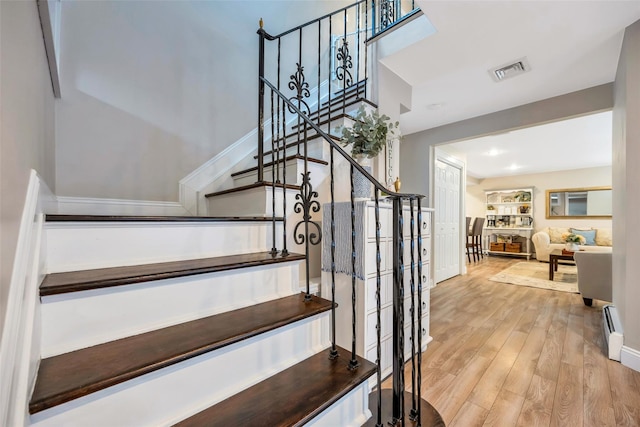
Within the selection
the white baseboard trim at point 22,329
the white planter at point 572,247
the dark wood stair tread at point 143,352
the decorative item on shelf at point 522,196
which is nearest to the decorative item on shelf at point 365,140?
the dark wood stair tread at point 143,352

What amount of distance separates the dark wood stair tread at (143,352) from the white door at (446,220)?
3637 millimetres

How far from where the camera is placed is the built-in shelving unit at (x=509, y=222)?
7242 millimetres

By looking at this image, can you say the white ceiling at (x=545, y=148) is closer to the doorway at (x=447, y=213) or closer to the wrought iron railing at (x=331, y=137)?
the doorway at (x=447, y=213)

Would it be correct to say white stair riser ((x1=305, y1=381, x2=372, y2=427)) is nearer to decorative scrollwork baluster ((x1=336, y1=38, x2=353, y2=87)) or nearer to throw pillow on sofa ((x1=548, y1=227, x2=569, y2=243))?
decorative scrollwork baluster ((x1=336, y1=38, x2=353, y2=87))

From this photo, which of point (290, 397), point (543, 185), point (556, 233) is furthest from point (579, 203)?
point (290, 397)

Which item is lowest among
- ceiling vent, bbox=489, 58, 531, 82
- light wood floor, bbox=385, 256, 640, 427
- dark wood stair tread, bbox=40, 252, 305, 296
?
light wood floor, bbox=385, 256, 640, 427

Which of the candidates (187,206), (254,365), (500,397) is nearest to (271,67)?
(187,206)

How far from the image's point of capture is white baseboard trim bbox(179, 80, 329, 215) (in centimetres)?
222

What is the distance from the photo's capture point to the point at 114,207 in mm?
1894

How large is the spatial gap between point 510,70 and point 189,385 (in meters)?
3.31

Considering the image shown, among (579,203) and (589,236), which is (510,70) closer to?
(589,236)

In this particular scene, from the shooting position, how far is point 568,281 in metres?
4.31

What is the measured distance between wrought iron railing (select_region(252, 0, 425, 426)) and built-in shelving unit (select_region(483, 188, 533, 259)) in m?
6.47

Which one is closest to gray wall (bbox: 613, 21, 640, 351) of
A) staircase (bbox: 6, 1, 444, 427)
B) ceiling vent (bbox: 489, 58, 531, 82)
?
ceiling vent (bbox: 489, 58, 531, 82)
